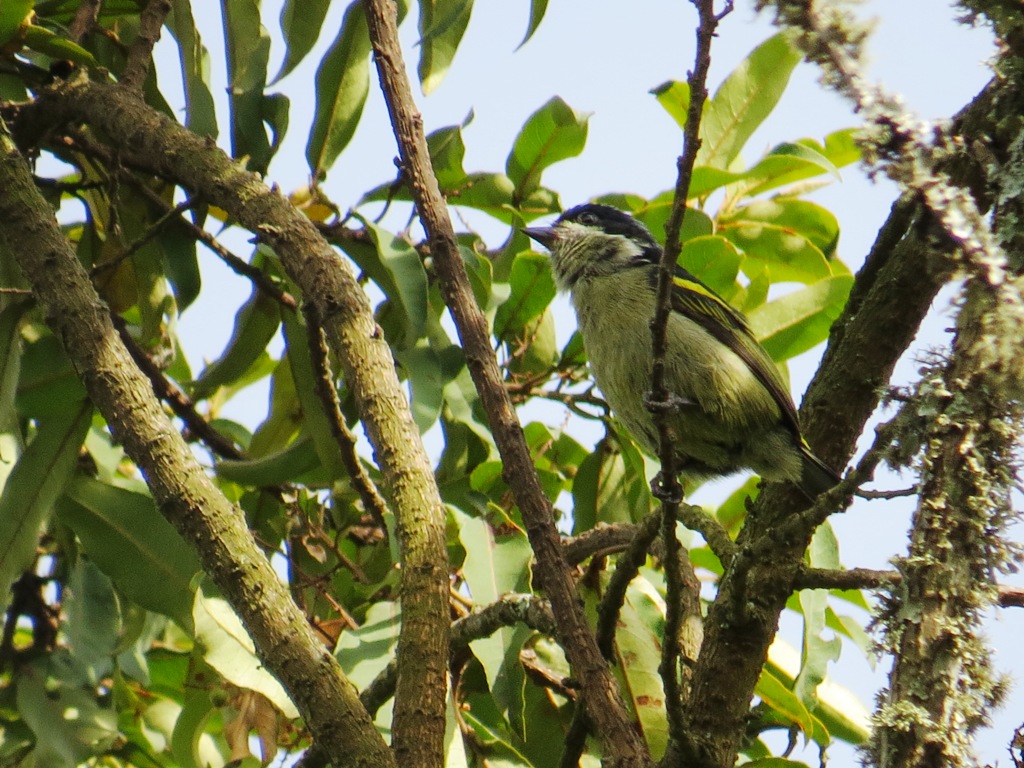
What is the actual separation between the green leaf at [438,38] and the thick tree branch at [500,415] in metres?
0.47

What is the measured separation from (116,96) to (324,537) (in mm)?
1420

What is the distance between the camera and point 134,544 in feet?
11.0

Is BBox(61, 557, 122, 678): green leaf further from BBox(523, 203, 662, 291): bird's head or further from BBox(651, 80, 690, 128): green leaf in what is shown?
BBox(651, 80, 690, 128): green leaf

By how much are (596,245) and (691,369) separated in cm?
67

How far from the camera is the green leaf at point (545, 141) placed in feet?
12.5

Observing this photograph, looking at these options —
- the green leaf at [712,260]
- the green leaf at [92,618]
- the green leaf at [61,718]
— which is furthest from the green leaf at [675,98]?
the green leaf at [61,718]

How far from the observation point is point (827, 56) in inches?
58.8

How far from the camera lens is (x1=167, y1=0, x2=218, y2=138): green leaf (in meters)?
3.40

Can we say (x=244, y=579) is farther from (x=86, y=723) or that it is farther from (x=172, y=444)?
(x=86, y=723)

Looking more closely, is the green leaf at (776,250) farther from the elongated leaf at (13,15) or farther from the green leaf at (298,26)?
the elongated leaf at (13,15)

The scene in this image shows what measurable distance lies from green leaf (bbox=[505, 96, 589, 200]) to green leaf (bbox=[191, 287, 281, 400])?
36.4 inches

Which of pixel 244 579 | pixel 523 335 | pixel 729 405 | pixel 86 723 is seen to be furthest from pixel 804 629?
pixel 86 723

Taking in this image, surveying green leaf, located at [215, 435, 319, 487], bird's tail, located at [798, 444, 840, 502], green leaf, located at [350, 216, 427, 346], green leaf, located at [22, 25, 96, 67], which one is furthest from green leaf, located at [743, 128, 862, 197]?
green leaf, located at [22, 25, 96, 67]

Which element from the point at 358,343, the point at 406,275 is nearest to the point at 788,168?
the point at 406,275
